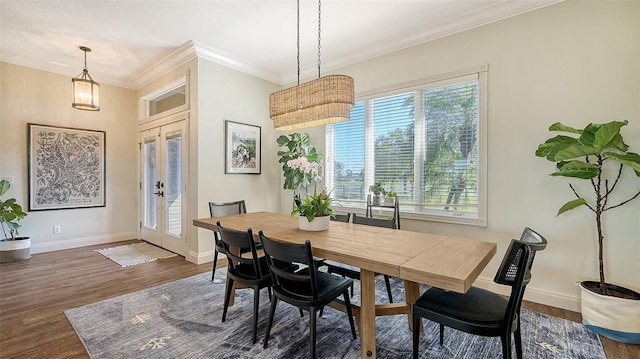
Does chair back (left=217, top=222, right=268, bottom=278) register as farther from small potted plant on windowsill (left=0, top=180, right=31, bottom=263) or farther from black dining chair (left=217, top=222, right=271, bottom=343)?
small potted plant on windowsill (left=0, top=180, right=31, bottom=263)

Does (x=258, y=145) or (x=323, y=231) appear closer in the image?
(x=323, y=231)

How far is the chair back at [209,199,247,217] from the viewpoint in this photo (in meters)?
3.24

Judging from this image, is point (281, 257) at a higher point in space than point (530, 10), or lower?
lower

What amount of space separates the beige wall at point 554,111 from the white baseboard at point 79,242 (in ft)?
18.4

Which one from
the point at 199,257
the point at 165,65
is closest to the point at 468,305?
the point at 199,257

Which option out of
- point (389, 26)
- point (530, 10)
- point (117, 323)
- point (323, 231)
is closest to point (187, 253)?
point (117, 323)

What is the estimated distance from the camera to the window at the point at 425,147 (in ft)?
10.1

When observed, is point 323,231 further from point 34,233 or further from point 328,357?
point 34,233

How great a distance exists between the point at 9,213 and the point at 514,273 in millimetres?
5693

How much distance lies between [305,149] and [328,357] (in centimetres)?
301

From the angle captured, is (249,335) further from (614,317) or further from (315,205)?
(614,317)

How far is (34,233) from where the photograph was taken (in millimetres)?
4324

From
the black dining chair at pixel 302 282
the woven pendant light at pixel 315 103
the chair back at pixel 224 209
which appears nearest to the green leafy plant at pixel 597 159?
the woven pendant light at pixel 315 103

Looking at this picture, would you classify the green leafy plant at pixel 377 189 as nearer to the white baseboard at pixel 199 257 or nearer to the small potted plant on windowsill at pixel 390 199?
the small potted plant on windowsill at pixel 390 199
